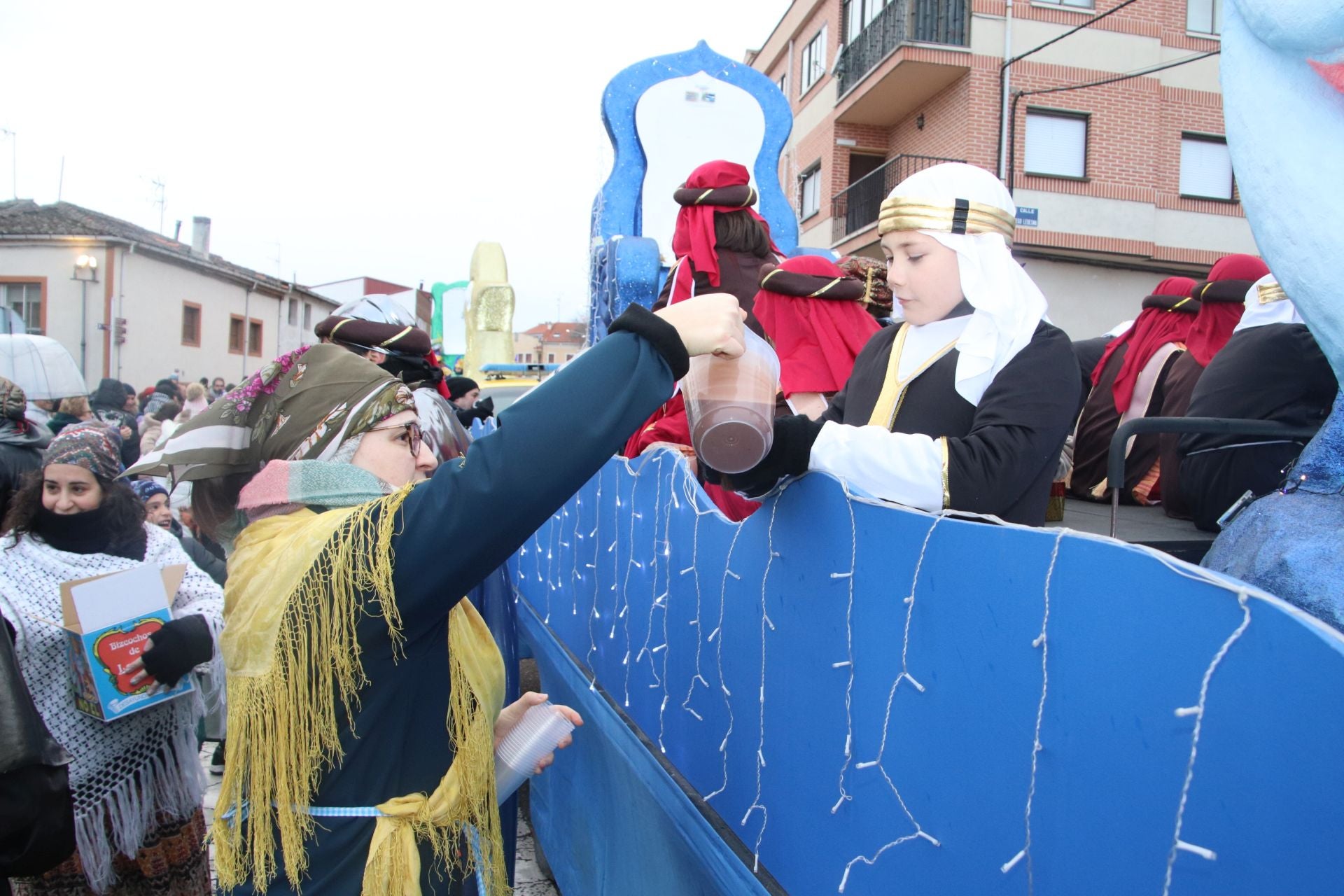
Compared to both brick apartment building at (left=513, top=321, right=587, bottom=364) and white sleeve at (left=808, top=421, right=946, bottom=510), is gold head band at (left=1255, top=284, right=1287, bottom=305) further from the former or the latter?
brick apartment building at (left=513, top=321, right=587, bottom=364)

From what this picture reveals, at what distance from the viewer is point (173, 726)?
9.48 ft

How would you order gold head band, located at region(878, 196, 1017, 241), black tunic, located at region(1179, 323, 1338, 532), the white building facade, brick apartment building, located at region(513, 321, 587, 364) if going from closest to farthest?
gold head band, located at region(878, 196, 1017, 241) → black tunic, located at region(1179, 323, 1338, 532) → the white building facade → brick apartment building, located at region(513, 321, 587, 364)

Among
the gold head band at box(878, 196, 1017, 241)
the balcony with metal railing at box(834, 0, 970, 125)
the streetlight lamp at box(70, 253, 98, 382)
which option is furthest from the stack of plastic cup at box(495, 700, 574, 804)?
the streetlight lamp at box(70, 253, 98, 382)

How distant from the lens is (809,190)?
2105 cm

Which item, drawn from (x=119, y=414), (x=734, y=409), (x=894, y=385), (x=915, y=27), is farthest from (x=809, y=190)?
(x=734, y=409)

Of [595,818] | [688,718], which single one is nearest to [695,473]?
[688,718]

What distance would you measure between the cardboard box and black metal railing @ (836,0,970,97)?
15.7 m

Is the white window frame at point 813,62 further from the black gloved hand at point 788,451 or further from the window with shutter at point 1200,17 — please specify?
the black gloved hand at point 788,451

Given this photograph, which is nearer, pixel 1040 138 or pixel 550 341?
pixel 1040 138

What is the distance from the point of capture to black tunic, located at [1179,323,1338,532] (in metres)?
1.85

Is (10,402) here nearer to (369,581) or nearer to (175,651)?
(175,651)

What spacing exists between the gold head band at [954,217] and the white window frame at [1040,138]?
15137 mm

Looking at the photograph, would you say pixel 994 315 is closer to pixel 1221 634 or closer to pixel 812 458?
pixel 812 458

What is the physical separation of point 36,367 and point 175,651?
3.70 meters
